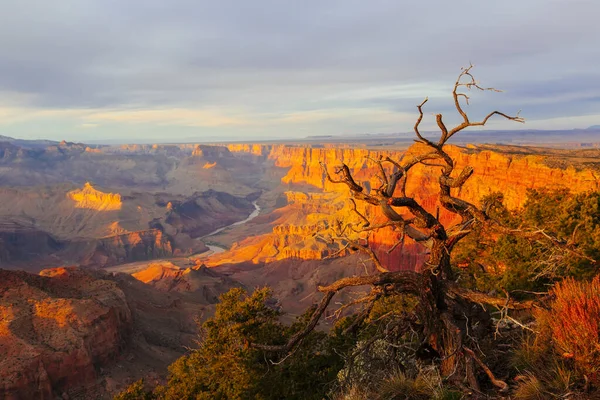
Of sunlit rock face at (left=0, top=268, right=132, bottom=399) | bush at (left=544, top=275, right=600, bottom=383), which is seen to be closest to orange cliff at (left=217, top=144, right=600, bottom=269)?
bush at (left=544, top=275, right=600, bottom=383)

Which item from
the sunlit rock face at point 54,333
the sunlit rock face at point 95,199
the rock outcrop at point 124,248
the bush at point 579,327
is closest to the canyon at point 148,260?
the sunlit rock face at point 54,333

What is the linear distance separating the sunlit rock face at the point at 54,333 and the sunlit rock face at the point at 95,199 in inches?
4591

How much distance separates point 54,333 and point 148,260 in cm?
9275

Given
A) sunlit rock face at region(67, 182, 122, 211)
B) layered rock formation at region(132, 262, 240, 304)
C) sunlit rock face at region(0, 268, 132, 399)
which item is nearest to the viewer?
sunlit rock face at region(0, 268, 132, 399)

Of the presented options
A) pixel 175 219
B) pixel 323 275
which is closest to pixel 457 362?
pixel 323 275

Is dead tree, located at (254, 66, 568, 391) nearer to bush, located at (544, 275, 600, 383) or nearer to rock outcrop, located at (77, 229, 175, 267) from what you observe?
bush, located at (544, 275, 600, 383)

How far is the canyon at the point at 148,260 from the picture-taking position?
33.6 meters

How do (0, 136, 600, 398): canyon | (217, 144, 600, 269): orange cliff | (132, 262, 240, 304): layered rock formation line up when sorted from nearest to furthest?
(0, 136, 600, 398): canyon < (217, 144, 600, 269): orange cliff < (132, 262, 240, 304): layered rock formation

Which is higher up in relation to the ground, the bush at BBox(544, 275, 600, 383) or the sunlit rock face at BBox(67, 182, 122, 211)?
the bush at BBox(544, 275, 600, 383)

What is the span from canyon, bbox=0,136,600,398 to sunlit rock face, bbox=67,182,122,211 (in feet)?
1.54

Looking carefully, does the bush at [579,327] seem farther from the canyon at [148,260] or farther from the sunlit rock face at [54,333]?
the sunlit rock face at [54,333]

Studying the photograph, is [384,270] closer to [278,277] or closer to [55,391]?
[55,391]

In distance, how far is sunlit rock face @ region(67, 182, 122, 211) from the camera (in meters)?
151

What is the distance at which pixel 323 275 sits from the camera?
72688mm
